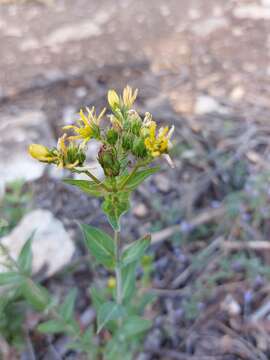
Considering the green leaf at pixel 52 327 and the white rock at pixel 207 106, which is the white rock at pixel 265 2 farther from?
the green leaf at pixel 52 327

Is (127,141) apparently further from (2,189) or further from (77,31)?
(77,31)

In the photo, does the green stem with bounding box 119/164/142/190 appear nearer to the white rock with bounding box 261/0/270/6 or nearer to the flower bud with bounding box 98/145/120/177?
the flower bud with bounding box 98/145/120/177

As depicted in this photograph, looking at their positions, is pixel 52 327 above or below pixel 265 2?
below

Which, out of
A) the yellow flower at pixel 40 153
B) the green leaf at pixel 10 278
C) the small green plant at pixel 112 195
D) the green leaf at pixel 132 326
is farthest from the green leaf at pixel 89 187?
the green leaf at pixel 132 326

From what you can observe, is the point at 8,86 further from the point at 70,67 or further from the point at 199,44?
the point at 199,44

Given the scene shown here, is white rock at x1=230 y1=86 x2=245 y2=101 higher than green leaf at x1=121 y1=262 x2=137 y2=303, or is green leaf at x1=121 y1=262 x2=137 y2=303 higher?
white rock at x1=230 y1=86 x2=245 y2=101

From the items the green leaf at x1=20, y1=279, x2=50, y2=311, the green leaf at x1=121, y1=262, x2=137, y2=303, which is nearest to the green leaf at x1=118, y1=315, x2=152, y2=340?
the green leaf at x1=121, y1=262, x2=137, y2=303

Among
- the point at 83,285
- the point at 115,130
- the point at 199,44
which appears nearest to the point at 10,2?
the point at 199,44

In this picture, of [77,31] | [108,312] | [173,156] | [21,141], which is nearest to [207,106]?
[173,156]
